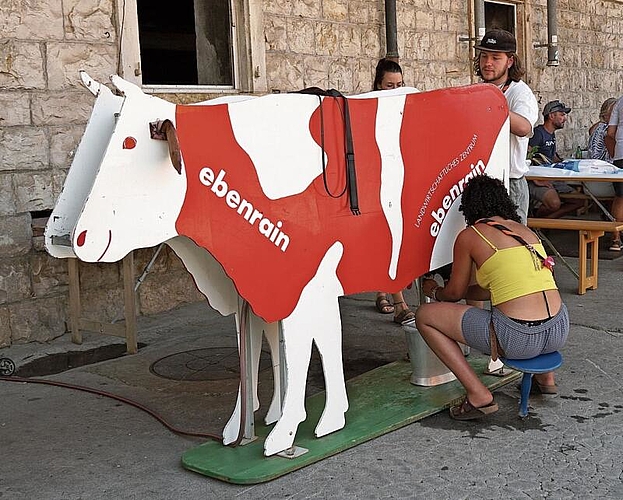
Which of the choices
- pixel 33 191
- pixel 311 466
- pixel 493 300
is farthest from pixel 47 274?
pixel 493 300

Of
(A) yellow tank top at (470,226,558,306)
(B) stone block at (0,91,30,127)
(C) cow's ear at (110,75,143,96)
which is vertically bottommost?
(A) yellow tank top at (470,226,558,306)

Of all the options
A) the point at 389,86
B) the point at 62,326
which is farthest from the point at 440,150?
the point at 62,326

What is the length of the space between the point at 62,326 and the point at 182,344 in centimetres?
87

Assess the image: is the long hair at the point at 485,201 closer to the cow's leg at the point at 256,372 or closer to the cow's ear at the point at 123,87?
the cow's leg at the point at 256,372

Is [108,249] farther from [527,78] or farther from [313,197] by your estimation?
[527,78]

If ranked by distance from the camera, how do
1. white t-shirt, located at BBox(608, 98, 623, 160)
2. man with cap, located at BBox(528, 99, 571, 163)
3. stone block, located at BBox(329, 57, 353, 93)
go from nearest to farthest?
stone block, located at BBox(329, 57, 353, 93), white t-shirt, located at BBox(608, 98, 623, 160), man with cap, located at BBox(528, 99, 571, 163)

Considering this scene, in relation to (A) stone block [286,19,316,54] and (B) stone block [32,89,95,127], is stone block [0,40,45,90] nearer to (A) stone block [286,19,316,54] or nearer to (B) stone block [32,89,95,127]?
(B) stone block [32,89,95,127]

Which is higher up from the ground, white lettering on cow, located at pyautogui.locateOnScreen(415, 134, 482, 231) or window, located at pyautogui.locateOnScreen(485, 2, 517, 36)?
window, located at pyautogui.locateOnScreen(485, 2, 517, 36)

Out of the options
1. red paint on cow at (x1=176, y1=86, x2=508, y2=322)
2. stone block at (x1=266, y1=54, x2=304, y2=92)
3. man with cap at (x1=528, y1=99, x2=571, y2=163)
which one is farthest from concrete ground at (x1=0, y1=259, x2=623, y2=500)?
man with cap at (x1=528, y1=99, x2=571, y2=163)

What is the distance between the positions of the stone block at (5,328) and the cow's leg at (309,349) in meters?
2.75

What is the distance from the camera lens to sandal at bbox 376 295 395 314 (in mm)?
6617

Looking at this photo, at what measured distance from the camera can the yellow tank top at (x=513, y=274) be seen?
4043mm

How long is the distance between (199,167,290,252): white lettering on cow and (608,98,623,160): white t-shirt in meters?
6.15

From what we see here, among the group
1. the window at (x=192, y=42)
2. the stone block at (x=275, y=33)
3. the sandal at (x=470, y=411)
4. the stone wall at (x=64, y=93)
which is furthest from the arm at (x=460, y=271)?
the stone block at (x=275, y=33)
